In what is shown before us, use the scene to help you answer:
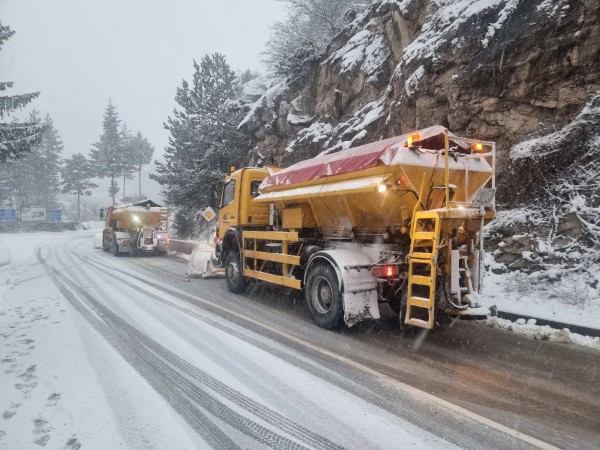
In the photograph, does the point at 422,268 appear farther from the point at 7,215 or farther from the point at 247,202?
the point at 7,215

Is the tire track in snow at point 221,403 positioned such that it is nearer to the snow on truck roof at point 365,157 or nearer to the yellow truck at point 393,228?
the yellow truck at point 393,228

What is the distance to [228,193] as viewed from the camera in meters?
9.97

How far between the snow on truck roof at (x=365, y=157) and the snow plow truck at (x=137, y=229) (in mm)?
13050

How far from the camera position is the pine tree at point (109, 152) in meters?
67.2

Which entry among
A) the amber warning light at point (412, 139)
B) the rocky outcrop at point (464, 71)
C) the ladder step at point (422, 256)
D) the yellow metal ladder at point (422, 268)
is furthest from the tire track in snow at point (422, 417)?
the rocky outcrop at point (464, 71)

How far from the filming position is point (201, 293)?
891cm

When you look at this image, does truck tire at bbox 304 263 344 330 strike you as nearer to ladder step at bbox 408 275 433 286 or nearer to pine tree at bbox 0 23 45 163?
ladder step at bbox 408 275 433 286

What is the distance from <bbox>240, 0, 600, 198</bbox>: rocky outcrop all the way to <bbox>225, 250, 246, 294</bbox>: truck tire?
626cm

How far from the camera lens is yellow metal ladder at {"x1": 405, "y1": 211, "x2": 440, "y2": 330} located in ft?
15.9

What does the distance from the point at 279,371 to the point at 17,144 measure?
21804mm

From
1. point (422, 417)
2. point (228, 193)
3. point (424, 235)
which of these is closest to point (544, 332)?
point (424, 235)

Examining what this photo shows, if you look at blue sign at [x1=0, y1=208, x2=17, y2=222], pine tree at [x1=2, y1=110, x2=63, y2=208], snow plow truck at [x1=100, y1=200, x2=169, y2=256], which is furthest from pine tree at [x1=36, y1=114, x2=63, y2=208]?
snow plow truck at [x1=100, y1=200, x2=169, y2=256]

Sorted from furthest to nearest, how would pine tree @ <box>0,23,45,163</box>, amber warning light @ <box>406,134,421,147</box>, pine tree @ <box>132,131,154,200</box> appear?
pine tree @ <box>132,131,154,200</box> → pine tree @ <box>0,23,45,163</box> → amber warning light @ <box>406,134,421,147</box>

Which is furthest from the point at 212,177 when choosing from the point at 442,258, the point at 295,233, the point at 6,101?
the point at 442,258
